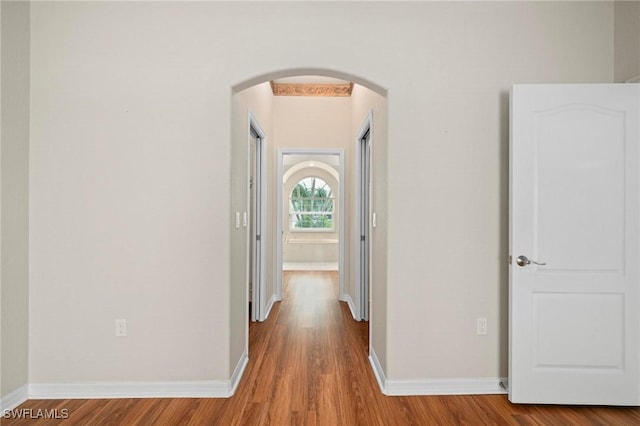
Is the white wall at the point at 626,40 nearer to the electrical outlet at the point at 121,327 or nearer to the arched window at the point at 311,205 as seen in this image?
the electrical outlet at the point at 121,327

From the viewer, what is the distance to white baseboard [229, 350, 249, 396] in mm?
2436

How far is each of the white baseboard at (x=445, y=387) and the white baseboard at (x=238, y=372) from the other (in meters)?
1.01

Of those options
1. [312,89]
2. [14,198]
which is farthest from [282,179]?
[14,198]

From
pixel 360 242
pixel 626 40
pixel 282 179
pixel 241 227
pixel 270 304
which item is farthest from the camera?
pixel 282 179

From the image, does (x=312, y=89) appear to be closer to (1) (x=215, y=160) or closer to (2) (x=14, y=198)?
(1) (x=215, y=160)

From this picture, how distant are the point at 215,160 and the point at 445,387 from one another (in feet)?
7.05

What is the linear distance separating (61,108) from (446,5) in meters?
2.65

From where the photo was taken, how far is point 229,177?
2400mm

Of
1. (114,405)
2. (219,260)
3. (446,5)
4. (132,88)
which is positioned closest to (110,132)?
(132,88)

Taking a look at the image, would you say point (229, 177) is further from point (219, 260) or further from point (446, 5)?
point (446, 5)

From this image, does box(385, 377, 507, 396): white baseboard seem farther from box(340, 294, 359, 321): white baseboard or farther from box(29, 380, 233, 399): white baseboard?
box(340, 294, 359, 321): white baseboard

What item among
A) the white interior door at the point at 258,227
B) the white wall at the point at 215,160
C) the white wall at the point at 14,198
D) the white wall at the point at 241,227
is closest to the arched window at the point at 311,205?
the white interior door at the point at 258,227

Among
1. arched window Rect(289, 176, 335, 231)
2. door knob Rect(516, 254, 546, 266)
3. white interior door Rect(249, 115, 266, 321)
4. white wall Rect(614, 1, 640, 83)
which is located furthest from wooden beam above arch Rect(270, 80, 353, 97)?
arched window Rect(289, 176, 335, 231)

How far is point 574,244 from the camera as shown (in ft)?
7.38
